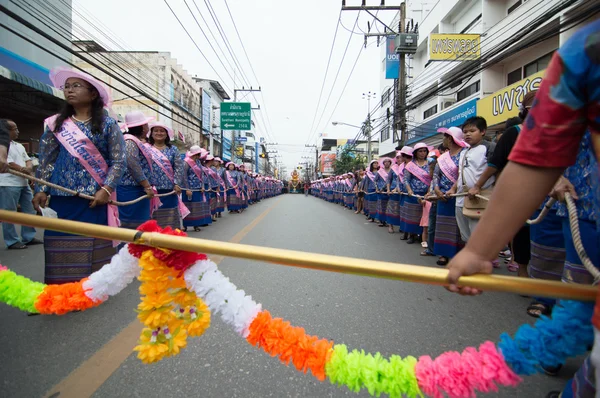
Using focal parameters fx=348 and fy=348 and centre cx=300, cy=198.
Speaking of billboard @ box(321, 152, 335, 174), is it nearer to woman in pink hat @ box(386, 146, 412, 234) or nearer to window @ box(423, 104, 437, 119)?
window @ box(423, 104, 437, 119)

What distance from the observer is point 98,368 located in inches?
80.1

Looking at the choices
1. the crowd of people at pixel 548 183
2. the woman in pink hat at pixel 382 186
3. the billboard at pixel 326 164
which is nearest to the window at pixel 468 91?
the woman in pink hat at pixel 382 186

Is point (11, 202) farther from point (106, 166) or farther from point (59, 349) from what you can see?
point (59, 349)

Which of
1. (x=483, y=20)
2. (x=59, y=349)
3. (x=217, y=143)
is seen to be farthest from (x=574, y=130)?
(x=217, y=143)

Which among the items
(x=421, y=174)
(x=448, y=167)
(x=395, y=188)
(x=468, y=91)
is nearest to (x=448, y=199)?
(x=448, y=167)

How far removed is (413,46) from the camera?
13.5 meters

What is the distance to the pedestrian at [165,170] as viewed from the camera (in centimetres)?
500

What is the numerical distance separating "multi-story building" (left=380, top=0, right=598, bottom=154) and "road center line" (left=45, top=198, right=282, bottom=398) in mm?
8710

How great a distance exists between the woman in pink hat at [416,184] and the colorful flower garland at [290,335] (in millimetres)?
5149

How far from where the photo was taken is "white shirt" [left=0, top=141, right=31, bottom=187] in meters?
5.16

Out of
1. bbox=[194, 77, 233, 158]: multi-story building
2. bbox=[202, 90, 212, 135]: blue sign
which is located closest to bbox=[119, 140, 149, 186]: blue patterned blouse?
bbox=[194, 77, 233, 158]: multi-story building

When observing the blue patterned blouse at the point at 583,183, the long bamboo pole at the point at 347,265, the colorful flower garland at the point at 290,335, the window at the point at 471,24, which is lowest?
the colorful flower garland at the point at 290,335

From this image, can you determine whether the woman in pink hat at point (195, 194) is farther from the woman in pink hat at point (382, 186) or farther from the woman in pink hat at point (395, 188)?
the woman in pink hat at point (382, 186)

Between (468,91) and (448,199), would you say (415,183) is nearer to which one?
(448,199)
